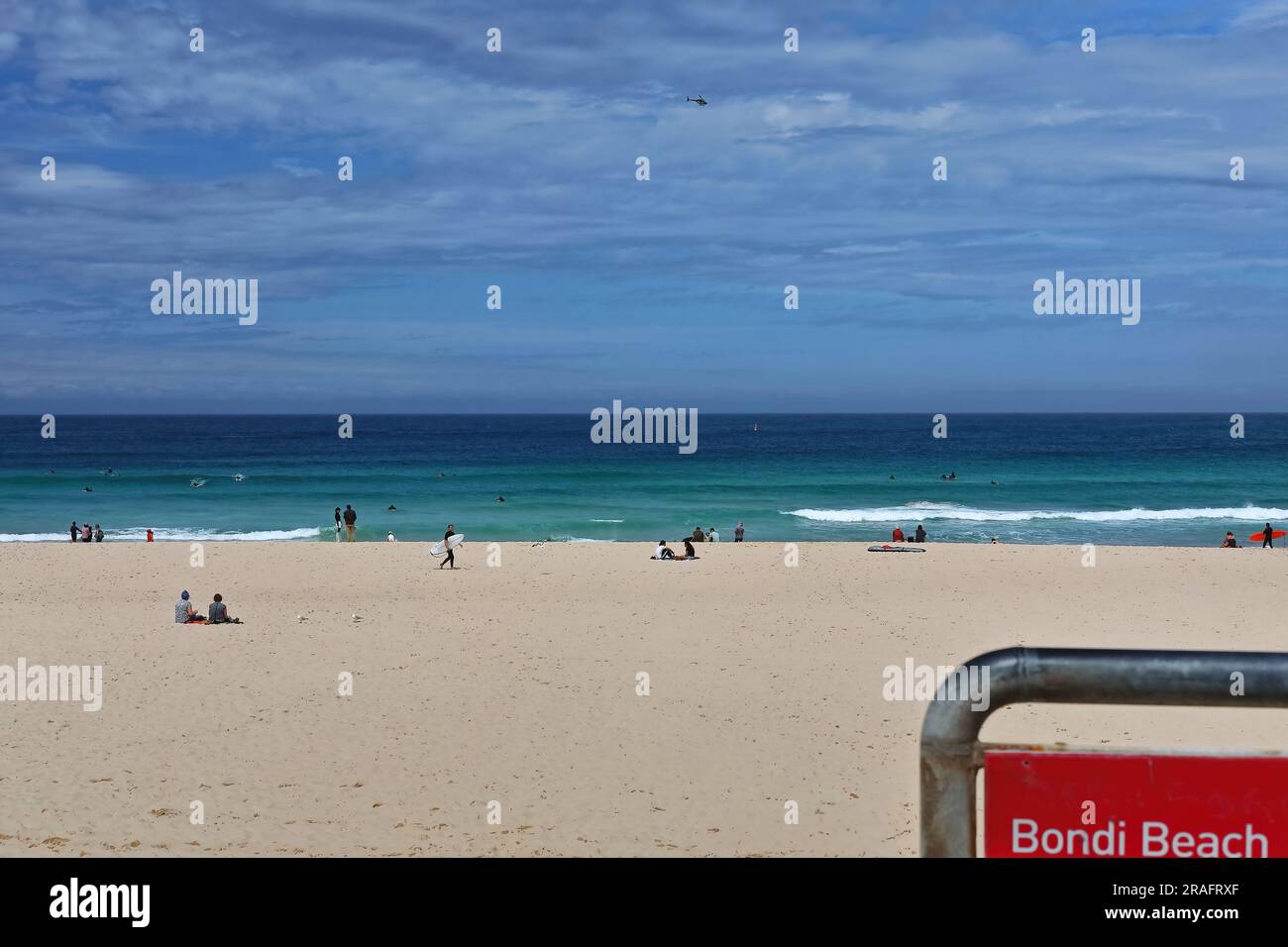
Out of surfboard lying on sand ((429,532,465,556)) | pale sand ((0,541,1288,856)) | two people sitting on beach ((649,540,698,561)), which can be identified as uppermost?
surfboard lying on sand ((429,532,465,556))

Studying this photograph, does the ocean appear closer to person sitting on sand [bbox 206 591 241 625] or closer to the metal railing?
person sitting on sand [bbox 206 591 241 625]

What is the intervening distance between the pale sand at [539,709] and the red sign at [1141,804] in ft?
27.5

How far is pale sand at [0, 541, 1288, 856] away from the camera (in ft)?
34.6

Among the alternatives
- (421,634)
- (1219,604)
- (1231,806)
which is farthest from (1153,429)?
(1231,806)

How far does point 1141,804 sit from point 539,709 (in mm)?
13263

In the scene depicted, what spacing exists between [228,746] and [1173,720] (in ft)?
36.3

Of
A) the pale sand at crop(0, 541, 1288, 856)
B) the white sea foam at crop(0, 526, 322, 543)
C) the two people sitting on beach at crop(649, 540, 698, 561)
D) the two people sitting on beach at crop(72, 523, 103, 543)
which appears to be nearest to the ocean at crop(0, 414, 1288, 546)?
the white sea foam at crop(0, 526, 322, 543)

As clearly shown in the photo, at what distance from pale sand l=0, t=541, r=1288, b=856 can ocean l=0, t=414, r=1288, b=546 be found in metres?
19.0

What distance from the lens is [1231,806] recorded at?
63.5 inches

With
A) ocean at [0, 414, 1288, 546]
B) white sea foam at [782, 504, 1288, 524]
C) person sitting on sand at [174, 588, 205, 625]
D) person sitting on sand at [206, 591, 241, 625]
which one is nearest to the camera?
person sitting on sand at [206, 591, 241, 625]

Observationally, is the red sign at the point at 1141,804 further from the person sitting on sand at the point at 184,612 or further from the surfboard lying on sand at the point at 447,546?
the surfboard lying on sand at the point at 447,546

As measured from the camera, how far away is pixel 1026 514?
172 ft

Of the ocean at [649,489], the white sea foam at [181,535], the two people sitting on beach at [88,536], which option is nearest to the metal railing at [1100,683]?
the ocean at [649,489]

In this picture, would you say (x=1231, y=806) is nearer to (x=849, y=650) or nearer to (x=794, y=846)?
(x=794, y=846)
